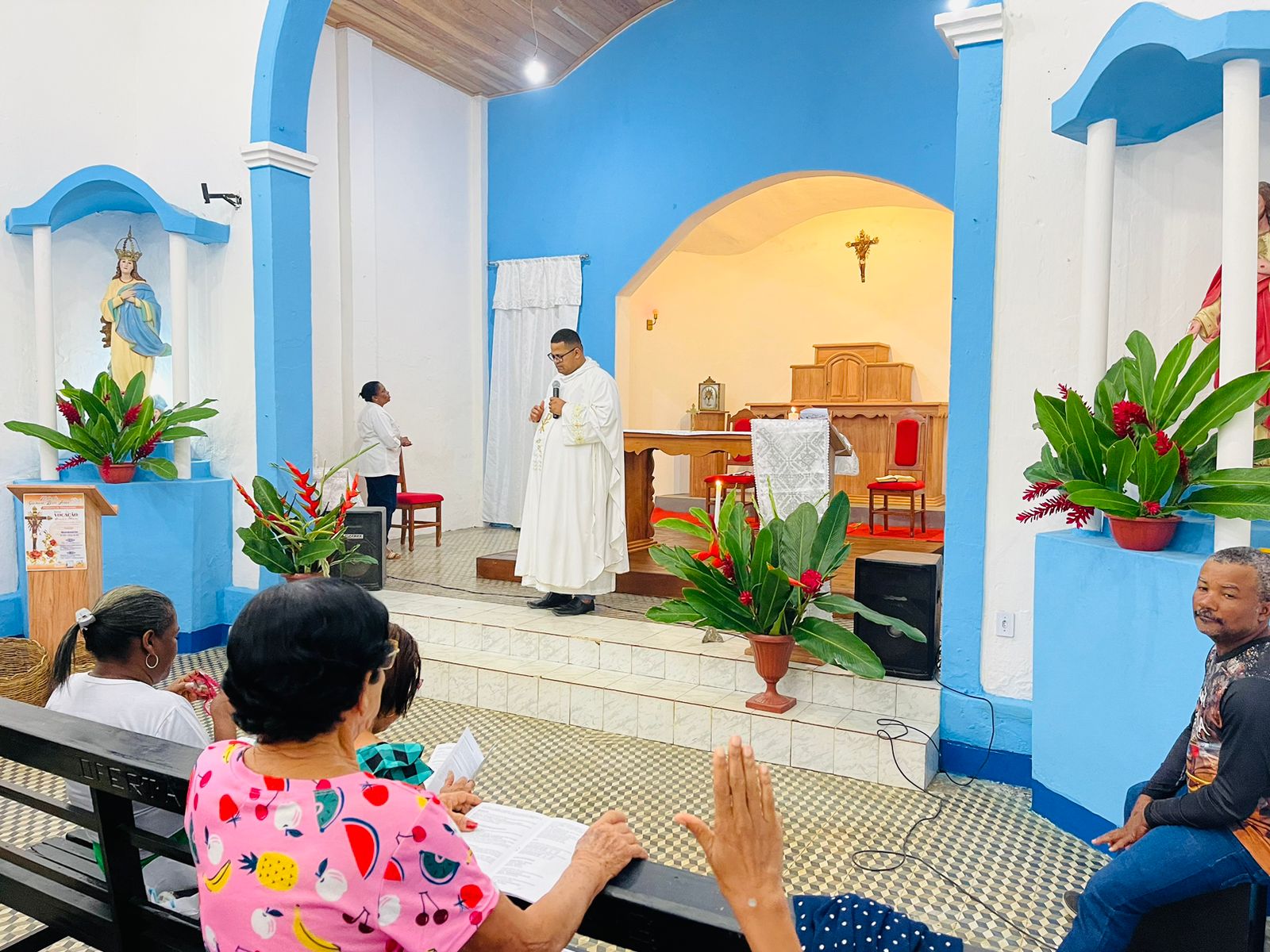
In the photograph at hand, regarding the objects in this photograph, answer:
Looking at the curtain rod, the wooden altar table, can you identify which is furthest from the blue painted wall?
the wooden altar table

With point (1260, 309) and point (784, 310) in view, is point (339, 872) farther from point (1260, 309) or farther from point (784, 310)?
point (784, 310)

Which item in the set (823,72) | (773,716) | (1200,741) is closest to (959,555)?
(773,716)

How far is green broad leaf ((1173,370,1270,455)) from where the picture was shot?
2510 mm

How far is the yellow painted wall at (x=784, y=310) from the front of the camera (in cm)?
1002

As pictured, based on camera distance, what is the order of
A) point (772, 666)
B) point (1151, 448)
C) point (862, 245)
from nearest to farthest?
point (1151, 448) → point (772, 666) → point (862, 245)

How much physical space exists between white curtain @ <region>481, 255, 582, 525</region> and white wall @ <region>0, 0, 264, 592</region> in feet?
11.8

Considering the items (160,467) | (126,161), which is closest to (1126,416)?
(160,467)

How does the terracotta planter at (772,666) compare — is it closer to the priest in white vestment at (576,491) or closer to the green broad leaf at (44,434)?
the priest in white vestment at (576,491)

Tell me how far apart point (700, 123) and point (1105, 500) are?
6.04 metres

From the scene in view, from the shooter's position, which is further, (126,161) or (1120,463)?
(126,161)

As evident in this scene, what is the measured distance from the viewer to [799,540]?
12.2ft

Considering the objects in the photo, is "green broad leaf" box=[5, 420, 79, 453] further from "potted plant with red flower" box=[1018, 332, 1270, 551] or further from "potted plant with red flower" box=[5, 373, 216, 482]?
"potted plant with red flower" box=[1018, 332, 1270, 551]

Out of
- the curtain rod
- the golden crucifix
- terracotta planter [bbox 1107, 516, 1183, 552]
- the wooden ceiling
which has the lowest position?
terracotta planter [bbox 1107, 516, 1183, 552]

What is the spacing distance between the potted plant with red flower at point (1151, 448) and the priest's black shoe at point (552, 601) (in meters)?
2.85
